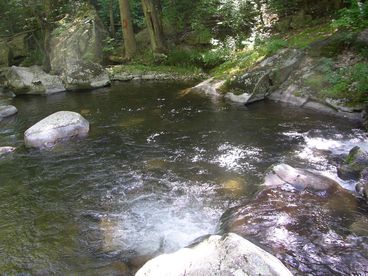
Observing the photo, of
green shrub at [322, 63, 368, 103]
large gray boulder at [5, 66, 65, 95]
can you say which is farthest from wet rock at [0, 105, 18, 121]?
green shrub at [322, 63, 368, 103]

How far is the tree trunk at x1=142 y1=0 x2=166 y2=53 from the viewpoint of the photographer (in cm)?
1795

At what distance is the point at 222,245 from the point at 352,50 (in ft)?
30.4

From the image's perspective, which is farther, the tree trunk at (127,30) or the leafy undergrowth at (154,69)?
the tree trunk at (127,30)

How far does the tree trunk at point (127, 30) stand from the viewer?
1861 cm

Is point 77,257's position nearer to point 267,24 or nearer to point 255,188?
point 255,188

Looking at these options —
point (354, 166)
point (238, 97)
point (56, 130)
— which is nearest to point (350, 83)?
point (238, 97)

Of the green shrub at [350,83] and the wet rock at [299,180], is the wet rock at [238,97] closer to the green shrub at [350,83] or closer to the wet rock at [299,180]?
the green shrub at [350,83]

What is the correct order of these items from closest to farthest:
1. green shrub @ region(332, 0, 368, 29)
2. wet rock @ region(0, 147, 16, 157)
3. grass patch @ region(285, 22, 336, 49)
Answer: wet rock @ region(0, 147, 16, 157) < green shrub @ region(332, 0, 368, 29) < grass patch @ region(285, 22, 336, 49)

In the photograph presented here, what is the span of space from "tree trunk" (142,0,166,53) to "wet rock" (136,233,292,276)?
50.1 feet

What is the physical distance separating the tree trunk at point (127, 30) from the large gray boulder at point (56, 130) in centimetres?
969

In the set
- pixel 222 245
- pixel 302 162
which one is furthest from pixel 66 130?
pixel 222 245

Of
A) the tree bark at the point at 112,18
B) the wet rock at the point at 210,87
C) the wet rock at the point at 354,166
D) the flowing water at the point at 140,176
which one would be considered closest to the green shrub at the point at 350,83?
the flowing water at the point at 140,176

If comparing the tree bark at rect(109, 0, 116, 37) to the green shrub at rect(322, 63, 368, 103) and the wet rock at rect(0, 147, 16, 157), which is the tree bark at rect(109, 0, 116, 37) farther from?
the green shrub at rect(322, 63, 368, 103)

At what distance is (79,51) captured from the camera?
1816 centimetres
